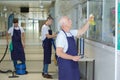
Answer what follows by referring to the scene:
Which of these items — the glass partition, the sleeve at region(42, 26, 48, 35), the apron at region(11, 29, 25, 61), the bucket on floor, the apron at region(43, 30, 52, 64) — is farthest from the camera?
the bucket on floor

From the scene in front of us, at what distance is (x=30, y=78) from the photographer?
6.81 metres

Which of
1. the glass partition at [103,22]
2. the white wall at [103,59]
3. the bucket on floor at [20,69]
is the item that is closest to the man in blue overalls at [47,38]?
the bucket on floor at [20,69]

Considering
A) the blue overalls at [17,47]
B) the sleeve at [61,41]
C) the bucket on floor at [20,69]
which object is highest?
the sleeve at [61,41]

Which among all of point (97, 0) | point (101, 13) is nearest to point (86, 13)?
point (97, 0)

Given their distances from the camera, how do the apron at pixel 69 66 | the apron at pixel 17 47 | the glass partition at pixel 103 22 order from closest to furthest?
the apron at pixel 69 66
the glass partition at pixel 103 22
the apron at pixel 17 47

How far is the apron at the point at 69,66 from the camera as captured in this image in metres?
3.89

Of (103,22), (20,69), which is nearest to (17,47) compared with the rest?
(20,69)

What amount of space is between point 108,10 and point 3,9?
676 inches

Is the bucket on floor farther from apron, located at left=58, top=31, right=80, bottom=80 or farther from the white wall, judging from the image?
apron, located at left=58, top=31, right=80, bottom=80

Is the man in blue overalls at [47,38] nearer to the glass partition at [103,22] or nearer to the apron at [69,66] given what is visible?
the glass partition at [103,22]

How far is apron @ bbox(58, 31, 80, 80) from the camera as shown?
3.89 meters

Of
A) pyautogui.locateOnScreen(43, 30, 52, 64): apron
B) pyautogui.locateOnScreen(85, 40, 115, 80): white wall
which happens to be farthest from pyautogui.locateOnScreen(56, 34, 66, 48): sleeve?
pyautogui.locateOnScreen(43, 30, 52, 64): apron

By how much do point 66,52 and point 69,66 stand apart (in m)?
0.19

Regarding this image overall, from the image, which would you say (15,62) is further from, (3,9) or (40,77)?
(3,9)
